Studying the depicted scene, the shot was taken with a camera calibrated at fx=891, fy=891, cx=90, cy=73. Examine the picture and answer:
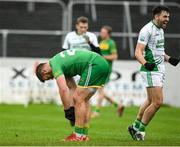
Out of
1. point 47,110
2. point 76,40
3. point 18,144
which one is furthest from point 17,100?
point 18,144

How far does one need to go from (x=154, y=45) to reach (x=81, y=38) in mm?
4279

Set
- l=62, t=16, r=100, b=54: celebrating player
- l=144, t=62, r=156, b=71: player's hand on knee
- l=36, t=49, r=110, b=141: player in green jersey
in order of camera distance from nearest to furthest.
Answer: l=36, t=49, r=110, b=141: player in green jersey → l=144, t=62, r=156, b=71: player's hand on knee → l=62, t=16, r=100, b=54: celebrating player

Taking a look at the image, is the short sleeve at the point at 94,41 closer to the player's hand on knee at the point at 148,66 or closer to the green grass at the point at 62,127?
the green grass at the point at 62,127

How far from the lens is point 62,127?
19.6 m

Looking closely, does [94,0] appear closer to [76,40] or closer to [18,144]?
[76,40]

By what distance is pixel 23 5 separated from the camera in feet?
106

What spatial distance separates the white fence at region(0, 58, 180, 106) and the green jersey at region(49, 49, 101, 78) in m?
13.3

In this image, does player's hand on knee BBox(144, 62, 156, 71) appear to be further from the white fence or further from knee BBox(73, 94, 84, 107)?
the white fence

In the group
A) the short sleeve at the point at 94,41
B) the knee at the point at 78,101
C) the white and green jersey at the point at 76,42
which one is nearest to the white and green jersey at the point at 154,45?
the knee at the point at 78,101

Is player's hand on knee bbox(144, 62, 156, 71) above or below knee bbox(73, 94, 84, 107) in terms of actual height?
above

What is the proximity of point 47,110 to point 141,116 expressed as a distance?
9892mm

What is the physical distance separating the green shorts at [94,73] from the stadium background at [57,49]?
6.82 m

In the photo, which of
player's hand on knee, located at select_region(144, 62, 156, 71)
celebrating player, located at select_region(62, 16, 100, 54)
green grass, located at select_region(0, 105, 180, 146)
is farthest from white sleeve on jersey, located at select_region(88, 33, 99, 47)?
player's hand on knee, located at select_region(144, 62, 156, 71)

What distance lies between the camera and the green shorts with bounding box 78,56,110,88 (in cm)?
1516
